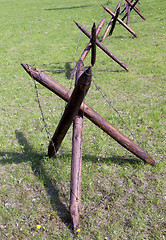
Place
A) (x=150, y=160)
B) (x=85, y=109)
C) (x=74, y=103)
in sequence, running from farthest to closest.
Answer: (x=150, y=160), (x=85, y=109), (x=74, y=103)

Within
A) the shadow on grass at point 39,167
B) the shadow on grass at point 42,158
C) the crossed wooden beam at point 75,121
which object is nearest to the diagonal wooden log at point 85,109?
the crossed wooden beam at point 75,121

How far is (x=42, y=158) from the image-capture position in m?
4.48

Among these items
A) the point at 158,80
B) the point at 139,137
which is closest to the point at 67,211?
the point at 139,137

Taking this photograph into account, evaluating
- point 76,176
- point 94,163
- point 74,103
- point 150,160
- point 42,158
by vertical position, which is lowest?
point 42,158

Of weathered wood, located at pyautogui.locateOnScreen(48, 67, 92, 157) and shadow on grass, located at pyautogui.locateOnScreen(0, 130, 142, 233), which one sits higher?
weathered wood, located at pyautogui.locateOnScreen(48, 67, 92, 157)

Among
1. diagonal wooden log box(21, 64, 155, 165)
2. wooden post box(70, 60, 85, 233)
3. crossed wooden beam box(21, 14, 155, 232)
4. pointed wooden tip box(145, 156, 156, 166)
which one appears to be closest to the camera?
A: crossed wooden beam box(21, 14, 155, 232)

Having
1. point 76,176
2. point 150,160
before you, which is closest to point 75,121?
point 76,176

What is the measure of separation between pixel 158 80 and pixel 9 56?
738cm

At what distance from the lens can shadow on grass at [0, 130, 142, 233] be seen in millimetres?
3510

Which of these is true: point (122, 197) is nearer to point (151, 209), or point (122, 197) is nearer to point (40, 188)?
Answer: point (151, 209)

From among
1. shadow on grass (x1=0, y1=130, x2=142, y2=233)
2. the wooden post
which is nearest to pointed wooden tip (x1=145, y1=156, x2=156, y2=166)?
shadow on grass (x1=0, y1=130, x2=142, y2=233)

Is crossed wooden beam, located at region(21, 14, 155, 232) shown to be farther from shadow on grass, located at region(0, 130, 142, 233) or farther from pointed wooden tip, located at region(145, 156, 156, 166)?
shadow on grass, located at region(0, 130, 142, 233)

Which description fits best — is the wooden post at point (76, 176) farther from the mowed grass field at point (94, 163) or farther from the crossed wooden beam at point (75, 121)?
the mowed grass field at point (94, 163)

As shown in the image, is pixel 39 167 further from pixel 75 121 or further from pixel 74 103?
pixel 74 103
